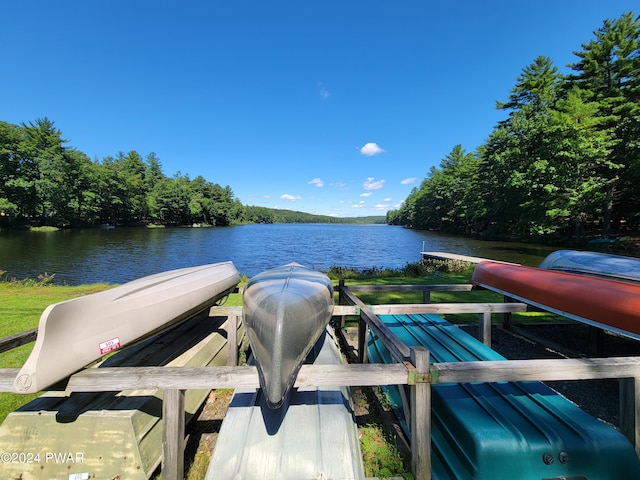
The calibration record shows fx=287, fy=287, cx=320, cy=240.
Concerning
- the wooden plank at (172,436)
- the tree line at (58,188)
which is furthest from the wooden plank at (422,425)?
the tree line at (58,188)

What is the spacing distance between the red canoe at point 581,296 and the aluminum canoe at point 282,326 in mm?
2870

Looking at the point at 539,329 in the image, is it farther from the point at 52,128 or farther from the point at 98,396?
the point at 52,128

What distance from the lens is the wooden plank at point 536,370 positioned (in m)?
1.83

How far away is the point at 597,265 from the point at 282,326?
497 centimetres

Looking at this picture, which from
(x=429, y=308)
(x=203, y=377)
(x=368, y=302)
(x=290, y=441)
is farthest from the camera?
(x=368, y=302)

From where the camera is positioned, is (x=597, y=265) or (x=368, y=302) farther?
(x=368, y=302)

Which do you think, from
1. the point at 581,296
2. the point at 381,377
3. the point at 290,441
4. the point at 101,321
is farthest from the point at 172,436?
the point at 581,296

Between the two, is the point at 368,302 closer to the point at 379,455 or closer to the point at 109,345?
the point at 379,455

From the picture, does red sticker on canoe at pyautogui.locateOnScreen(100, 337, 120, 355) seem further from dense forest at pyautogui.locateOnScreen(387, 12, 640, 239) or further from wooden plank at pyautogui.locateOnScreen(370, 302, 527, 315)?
dense forest at pyautogui.locateOnScreen(387, 12, 640, 239)

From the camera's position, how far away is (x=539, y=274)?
171 inches

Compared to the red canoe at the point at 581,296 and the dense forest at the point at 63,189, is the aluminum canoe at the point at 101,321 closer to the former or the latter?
the red canoe at the point at 581,296

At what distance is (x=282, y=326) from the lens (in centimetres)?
219

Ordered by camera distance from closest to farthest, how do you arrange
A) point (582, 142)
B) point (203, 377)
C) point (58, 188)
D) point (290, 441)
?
point (203, 377) < point (290, 441) < point (582, 142) < point (58, 188)

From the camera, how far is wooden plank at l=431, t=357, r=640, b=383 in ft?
5.99
